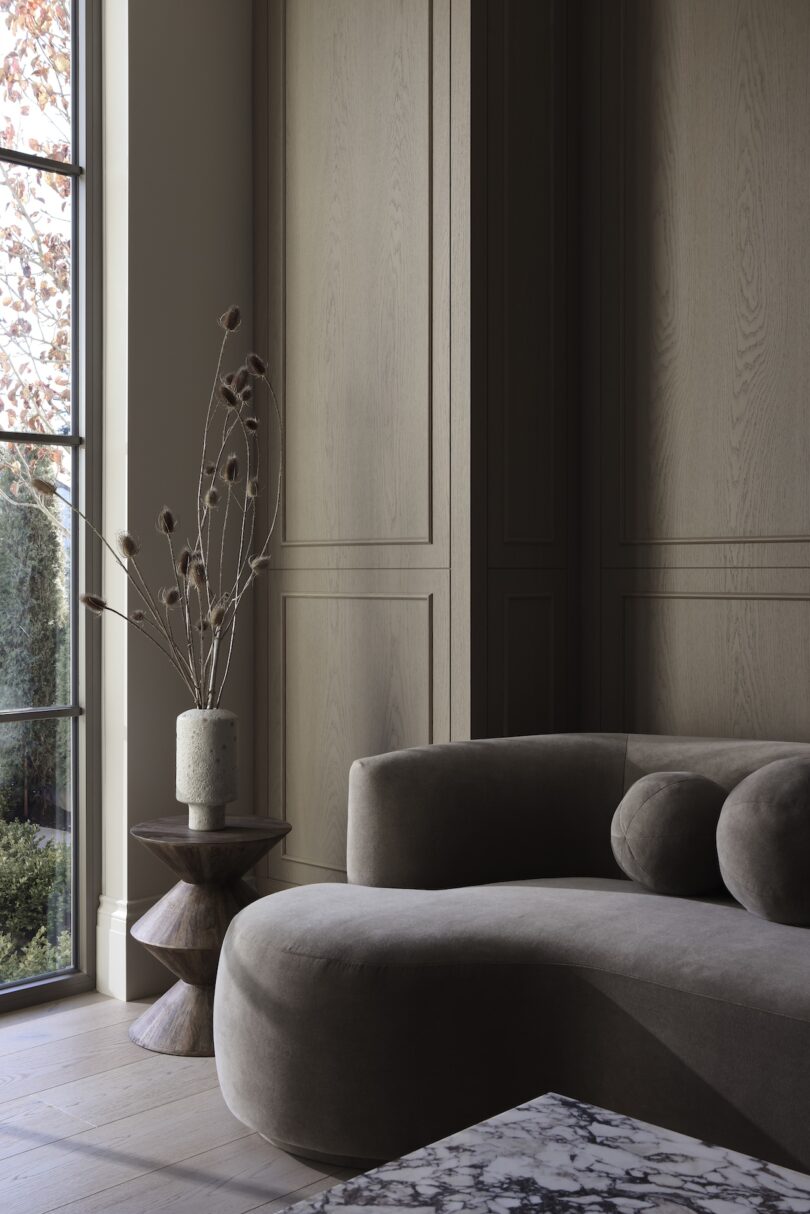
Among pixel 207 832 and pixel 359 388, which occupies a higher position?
pixel 359 388

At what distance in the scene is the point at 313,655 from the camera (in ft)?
12.2

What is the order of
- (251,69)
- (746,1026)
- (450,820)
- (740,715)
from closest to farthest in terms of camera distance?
(746,1026) < (450,820) < (740,715) < (251,69)

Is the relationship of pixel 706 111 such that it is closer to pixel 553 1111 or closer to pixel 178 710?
pixel 178 710

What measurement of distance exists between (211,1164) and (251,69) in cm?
312

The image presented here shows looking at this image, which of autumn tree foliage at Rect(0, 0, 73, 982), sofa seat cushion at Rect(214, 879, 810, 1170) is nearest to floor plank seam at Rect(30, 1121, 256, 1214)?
sofa seat cushion at Rect(214, 879, 810, 1170)

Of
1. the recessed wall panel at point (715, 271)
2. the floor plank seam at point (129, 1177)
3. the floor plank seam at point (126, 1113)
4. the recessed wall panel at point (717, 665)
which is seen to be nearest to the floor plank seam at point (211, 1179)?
the floor plank seam at point (129, 1177)

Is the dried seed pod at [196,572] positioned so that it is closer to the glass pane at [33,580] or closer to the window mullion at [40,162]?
the glass pane at [33,580]

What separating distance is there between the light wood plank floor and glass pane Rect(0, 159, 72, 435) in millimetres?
1662

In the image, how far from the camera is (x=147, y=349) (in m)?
3.58

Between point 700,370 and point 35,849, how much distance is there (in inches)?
88.2

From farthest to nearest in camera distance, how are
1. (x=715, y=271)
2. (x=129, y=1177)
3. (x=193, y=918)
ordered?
(x=715, y=271), (x=193, y=918), (x=129, y=1177)

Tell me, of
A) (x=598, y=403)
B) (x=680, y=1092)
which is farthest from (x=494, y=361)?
(x=680, y=1092)

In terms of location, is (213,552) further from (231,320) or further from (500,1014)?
(500,1014)

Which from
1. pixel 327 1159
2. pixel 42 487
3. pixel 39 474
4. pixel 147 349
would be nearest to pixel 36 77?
pixel 147 349
